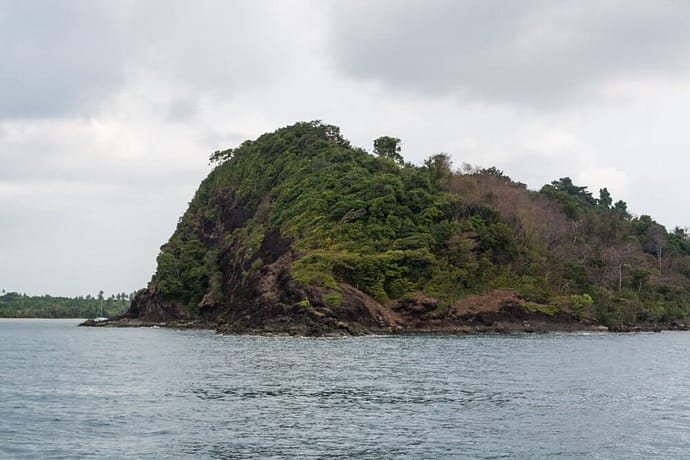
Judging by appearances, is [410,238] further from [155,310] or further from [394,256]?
[155,310]

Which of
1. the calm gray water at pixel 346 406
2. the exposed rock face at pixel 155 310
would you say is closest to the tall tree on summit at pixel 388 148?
the exposed rock face at pixel 155 310

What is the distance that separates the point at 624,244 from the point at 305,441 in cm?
14728

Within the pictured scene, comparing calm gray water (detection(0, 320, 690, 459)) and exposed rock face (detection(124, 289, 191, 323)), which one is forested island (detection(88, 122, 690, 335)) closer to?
exposed rock face (detection(124, 289, 191, 323))

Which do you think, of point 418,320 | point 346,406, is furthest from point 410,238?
point 346,406

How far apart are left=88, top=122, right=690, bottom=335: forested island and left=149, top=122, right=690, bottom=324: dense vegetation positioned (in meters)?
0.31

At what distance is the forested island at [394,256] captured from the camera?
113m

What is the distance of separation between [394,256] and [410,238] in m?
6.40

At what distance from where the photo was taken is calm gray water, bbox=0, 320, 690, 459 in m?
28.7

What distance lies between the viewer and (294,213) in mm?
138500

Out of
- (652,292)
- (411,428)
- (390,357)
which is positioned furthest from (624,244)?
(411,428)

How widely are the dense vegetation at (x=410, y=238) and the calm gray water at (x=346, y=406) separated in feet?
157

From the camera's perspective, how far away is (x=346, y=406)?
3781 cm

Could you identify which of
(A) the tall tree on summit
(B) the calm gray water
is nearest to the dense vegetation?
(A) the tall tree on summit

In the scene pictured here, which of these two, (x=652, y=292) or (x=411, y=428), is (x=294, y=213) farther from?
(x=411, y=428)
